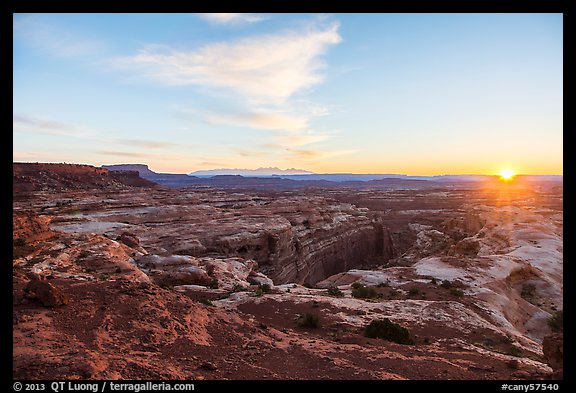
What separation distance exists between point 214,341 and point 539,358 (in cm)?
748

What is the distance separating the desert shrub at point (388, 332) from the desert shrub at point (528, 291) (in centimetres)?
1216

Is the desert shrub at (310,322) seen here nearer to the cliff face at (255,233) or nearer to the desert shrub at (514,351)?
the desert shrub at (514,351)

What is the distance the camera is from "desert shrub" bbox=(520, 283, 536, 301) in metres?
16.6

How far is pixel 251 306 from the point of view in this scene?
998 centimetres

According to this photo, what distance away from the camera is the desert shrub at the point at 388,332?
7.83m

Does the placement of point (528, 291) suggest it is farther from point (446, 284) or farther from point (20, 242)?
point (20, 242)

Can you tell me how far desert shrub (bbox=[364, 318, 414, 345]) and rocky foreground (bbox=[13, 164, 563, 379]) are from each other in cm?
6

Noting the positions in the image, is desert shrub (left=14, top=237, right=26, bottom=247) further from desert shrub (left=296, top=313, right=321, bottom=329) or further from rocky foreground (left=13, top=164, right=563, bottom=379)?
desert shrub (left=296, top=313, right=321, bottom=329)

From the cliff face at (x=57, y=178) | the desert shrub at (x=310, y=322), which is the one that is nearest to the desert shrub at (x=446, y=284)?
the desert shrub at (x=310, y=322)

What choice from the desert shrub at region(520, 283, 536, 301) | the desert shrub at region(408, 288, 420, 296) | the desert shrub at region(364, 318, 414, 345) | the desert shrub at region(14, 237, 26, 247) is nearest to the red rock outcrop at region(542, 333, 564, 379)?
the desert shrub at region(364, 318, 414, 345)

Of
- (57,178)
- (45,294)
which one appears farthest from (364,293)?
(57,178)

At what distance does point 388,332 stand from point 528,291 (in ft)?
43.5
